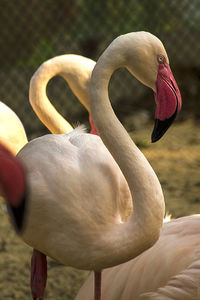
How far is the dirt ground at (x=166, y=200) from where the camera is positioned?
269 centimetres

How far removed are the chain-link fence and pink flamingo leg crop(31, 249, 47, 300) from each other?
3.32 m

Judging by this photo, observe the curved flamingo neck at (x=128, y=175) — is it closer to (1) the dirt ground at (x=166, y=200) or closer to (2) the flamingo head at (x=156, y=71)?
(2) the flamingo head at (x=156, y=71)

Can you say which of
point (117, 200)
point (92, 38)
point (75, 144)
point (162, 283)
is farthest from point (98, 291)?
point (92, 38)

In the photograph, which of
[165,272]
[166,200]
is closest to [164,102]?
[165,272]

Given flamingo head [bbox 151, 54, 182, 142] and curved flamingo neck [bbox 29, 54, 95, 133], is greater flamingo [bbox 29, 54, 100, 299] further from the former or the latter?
flamingo head [bbox 151, 54, 182, 142]

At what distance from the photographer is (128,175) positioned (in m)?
1.74

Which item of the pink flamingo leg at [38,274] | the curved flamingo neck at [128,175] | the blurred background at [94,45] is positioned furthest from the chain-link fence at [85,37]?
Answer: the curved flamingo neck at [128,175]

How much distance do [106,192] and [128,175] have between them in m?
0.11

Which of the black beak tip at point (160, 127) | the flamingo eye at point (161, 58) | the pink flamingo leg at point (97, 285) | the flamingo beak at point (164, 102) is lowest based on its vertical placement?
the pink flamingo leg at point (97, 285)

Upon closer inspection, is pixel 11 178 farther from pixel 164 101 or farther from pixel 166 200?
pixel 166 200

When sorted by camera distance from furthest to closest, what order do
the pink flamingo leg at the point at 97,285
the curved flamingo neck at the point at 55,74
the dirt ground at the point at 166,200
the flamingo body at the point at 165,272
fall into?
the dirt ground at the point at 166,200
the curved flamingo neck at the point at 55,74
the pink flamingo leg at the point at 97,285
the flamingo body at the point at 165,272

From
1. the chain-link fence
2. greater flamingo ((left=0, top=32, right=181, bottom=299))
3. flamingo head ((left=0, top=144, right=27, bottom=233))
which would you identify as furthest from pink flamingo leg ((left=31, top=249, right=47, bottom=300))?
the chain-link fence

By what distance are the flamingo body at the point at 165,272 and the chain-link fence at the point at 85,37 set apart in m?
3.34

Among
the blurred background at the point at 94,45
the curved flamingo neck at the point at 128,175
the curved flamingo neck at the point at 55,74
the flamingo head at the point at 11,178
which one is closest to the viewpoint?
the flamingo head at the point at 11,178
